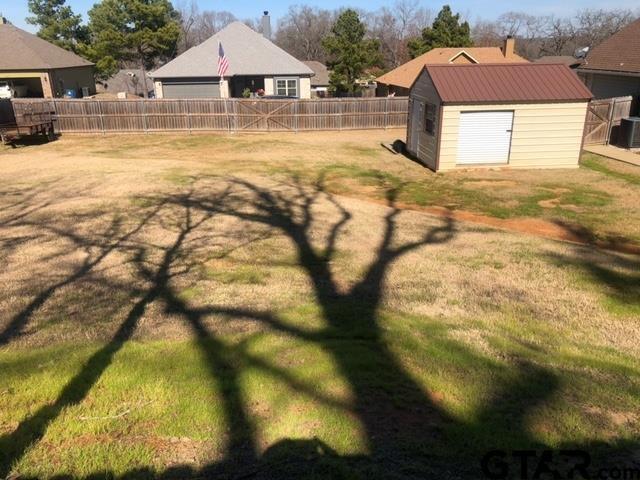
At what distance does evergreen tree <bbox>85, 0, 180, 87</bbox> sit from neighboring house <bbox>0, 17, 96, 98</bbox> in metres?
7.88

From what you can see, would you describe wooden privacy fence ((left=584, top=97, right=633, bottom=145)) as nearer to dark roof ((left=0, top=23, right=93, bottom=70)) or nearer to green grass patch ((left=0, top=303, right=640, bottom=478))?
green grass patch ((left=0, top=303, right=640, bottom=478))

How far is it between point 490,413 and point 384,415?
2.76ft

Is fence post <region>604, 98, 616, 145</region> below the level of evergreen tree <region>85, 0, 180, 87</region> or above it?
below

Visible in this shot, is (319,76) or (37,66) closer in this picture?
(37,66)

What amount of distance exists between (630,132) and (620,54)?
850 cm

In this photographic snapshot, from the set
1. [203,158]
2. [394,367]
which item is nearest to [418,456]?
[394,367]

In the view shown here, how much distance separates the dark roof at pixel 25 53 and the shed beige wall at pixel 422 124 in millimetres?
27230

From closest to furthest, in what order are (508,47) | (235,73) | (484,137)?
(484,137) < (235,73) < (508,47)

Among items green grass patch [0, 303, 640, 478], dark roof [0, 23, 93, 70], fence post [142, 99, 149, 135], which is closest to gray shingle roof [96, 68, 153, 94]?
dark roof [0, 23, 93, 70]

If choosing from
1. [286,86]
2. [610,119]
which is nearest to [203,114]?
[286,86]

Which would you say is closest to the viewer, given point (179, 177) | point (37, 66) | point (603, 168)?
point (179, 177)

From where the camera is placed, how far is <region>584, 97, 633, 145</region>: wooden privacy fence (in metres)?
20.6

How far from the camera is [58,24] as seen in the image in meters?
51.2

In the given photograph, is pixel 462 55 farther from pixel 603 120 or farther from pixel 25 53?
pixel 25 53
